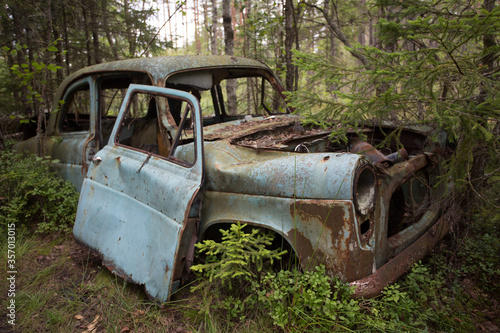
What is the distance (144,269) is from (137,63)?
210cm

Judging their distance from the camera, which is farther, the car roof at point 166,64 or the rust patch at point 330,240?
the car roof at point 166,64

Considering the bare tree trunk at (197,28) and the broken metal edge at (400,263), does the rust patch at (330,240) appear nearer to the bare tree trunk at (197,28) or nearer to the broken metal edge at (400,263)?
the broken metal edge at (400,263)

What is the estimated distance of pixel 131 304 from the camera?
2699 millimetres

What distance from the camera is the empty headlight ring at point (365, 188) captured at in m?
2.07

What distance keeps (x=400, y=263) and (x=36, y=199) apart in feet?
13.4

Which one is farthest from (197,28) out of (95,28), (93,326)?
(93,326)

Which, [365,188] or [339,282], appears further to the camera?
[365,188]

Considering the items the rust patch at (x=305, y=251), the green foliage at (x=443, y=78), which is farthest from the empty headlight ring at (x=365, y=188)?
the green foliage at (x=443, y=78)

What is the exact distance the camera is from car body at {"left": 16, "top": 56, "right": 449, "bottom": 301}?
2.09 m

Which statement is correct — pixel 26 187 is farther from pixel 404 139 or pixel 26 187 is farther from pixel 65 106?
pixel 404 139

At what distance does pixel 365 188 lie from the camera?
85.9 inches

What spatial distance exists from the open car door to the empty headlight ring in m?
1.04

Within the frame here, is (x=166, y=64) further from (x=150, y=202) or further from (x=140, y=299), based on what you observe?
(x=140, y=299)

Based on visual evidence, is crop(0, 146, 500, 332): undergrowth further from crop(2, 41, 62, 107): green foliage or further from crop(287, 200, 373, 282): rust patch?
crop(2, 41, 62, 107): green foliage
